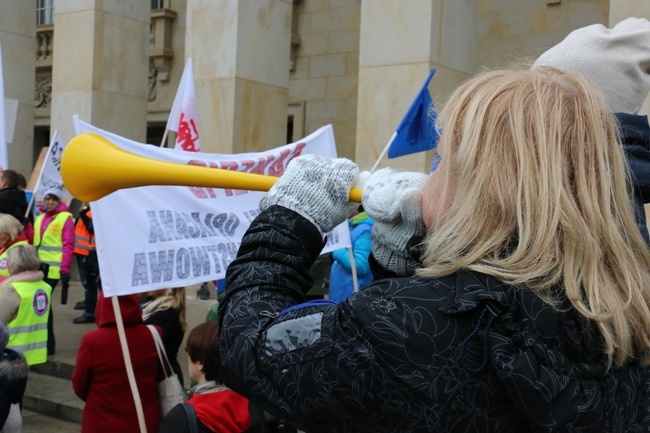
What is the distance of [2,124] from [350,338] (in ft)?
20.8

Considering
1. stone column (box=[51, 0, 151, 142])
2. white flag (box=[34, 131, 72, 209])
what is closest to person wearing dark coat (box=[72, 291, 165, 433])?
white flag (box=[34, 131, 72, 209])

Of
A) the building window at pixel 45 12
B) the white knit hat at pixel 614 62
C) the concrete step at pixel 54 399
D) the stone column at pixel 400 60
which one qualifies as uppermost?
the building window at pixel 45 12

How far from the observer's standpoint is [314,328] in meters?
1.21

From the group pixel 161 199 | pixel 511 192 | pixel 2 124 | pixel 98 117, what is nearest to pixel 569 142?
pixel 511 192

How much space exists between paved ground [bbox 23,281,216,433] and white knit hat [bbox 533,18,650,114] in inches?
219

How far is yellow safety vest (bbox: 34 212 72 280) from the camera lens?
30.6 ft

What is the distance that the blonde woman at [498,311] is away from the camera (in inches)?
43.8

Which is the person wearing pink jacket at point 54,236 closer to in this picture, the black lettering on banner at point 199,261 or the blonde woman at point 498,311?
the black lettering on banner at point 199,261

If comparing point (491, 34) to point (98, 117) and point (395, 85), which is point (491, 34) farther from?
point (98, 117)

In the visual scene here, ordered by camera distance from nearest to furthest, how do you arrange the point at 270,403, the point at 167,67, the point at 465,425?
the point at 465,425 < the point at 270,403 < the point at 167,67

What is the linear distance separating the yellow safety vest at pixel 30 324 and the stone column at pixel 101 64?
16.0 ft

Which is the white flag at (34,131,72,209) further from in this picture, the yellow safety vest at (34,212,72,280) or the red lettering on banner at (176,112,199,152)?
the red lettering on banner at (176,112,199,152)

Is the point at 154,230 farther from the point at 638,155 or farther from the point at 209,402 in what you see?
the point at 638,155

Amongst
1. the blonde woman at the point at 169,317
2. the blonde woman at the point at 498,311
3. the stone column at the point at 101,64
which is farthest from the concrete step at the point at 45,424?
the blonde woman at the point at 498,311
